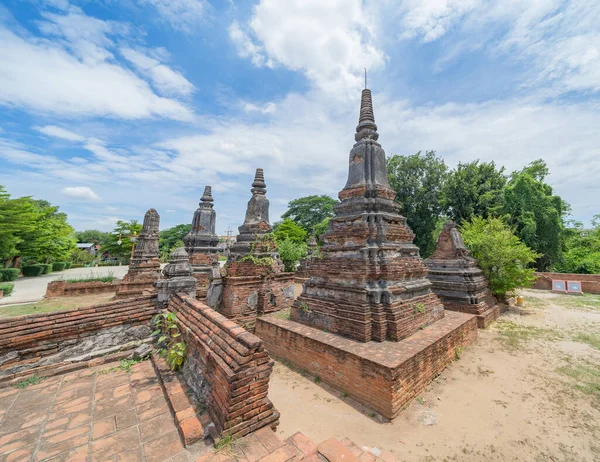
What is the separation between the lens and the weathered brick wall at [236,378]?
98.0 inches

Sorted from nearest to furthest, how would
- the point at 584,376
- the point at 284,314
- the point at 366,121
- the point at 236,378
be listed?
the point at 236,378, the point at 584,376, the point at 366,121, the point at 284,314

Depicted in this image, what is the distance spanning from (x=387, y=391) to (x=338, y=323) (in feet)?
6.28

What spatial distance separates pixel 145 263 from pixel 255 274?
7.82 metres

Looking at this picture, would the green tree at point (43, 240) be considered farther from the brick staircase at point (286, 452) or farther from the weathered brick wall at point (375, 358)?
the brick staircase at point (286, 452)

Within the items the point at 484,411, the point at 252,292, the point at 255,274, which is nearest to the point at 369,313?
the point at 484,411

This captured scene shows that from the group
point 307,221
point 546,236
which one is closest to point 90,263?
point 307,221

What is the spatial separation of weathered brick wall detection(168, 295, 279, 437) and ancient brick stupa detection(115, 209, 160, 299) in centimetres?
1043

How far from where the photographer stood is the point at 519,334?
312 inches

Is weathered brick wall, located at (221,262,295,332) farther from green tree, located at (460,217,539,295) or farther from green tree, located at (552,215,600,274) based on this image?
green tree, located at (552,215,600,274)

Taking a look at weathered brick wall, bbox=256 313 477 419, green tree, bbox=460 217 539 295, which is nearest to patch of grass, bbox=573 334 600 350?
green tree, bbox=460 217 539 295

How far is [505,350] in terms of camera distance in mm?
6711

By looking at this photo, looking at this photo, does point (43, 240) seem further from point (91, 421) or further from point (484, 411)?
point (484, 411)

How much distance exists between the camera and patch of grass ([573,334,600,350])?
279 inches

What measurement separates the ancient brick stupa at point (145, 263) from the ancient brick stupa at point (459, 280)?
11886 mm
